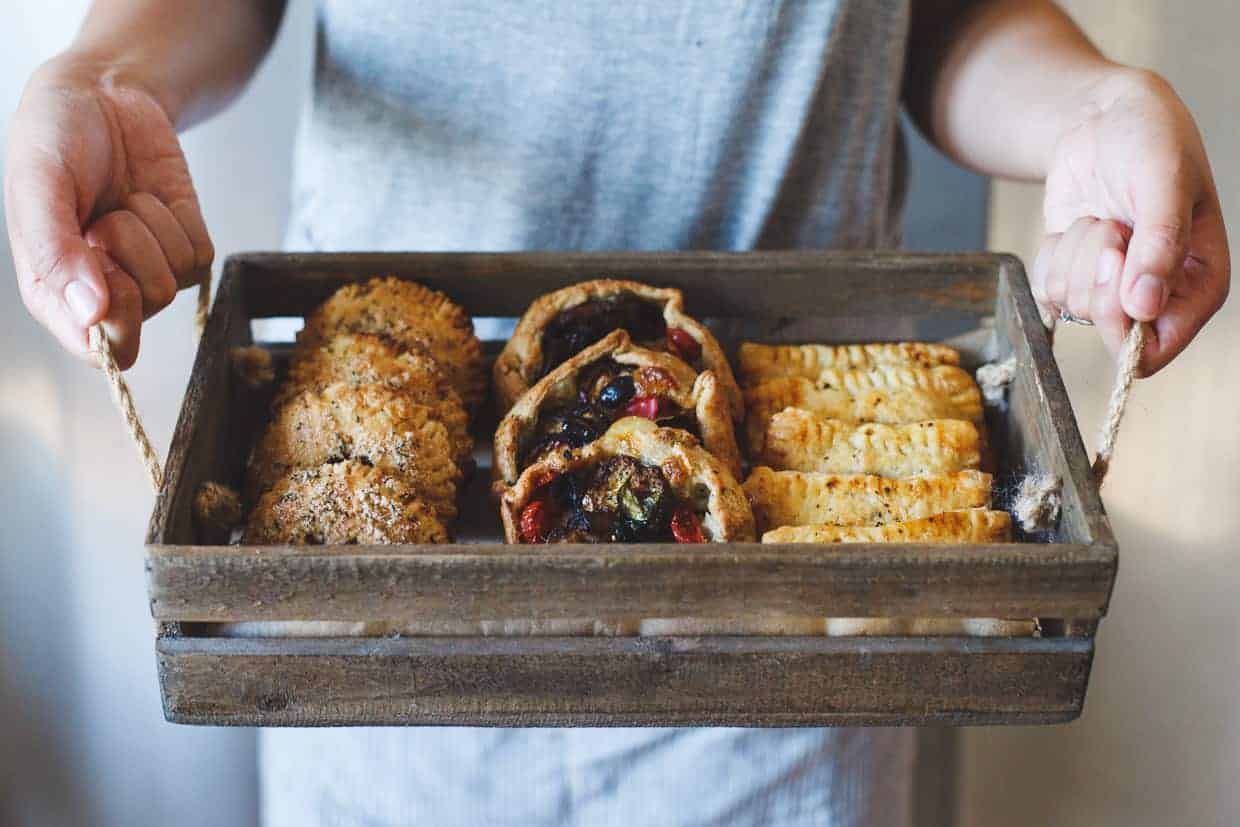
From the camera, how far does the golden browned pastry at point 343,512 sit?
841 mm

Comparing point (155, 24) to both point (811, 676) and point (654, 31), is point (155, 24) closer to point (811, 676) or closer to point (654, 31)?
point (654, 31)

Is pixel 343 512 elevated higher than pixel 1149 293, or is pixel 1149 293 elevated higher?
pixel 1149 293

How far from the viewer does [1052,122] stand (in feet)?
3.61

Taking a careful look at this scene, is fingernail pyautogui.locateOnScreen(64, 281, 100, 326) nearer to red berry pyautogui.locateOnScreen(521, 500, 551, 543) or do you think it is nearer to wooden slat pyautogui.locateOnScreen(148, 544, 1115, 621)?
wooden slat pyautogui.locateOnScreen(148, 544, 1115, 621)

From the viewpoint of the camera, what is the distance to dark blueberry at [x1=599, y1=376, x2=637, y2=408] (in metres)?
0.91

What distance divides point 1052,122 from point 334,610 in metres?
0.75

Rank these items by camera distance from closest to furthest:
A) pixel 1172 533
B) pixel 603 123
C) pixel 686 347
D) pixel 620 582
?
pixel 620 582 < pixel 686 347 < pixel 603 123 < pixel 1172 533

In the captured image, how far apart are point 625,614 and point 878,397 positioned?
1.05 ft

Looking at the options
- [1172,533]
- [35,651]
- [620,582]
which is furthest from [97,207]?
[1172,533]

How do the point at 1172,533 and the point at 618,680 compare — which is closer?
the point at 618,680

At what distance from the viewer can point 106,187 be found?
922 mm

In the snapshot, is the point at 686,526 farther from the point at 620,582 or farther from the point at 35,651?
the point at 35,651

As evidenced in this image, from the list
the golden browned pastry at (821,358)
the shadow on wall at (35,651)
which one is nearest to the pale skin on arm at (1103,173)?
the golden browned pastry at (821,358)

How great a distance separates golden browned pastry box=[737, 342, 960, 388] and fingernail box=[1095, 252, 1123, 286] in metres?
0.17
